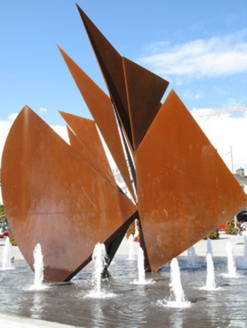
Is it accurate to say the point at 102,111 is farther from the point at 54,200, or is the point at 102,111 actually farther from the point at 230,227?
the point at 230,227

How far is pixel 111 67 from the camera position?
10086 millimetres

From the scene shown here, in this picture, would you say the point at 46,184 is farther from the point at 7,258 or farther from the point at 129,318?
the point at 7,258

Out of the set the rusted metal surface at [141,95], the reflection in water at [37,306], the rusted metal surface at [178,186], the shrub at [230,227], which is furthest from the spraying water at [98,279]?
the shrub at [230,227]

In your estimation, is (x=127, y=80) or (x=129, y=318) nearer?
(x=129, y=318)

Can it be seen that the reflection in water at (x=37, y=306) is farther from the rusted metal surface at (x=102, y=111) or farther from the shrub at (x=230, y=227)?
the shrub at (x=230, y=227)

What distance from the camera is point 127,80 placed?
9.64 m

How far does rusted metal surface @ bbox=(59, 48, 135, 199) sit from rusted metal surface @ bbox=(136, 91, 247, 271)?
1038 mm

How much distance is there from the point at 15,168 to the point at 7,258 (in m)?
5.52

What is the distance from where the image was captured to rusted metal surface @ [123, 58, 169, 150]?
382 inches

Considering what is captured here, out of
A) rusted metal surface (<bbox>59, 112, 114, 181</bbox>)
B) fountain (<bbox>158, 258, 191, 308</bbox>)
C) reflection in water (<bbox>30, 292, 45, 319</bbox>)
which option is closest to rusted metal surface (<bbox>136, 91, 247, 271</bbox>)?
fountain (<bbox>158, 258, 191, 308</bbox>)

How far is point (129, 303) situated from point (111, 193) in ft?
9.42

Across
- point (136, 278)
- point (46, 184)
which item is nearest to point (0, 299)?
point (46, 184)

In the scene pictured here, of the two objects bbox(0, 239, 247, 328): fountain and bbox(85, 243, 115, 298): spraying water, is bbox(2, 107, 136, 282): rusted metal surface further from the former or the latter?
bbox(0, 239, 247, 328): fountain

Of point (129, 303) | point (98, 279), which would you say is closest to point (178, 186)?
point (98, 279)
